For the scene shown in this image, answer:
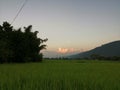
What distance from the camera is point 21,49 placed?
2742cm

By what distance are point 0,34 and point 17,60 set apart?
405cm

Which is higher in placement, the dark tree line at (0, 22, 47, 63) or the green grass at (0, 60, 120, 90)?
the dark tree line at (0, 22, 47, 63)

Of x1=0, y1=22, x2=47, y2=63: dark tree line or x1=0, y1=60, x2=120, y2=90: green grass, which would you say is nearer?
x1=0, y1=60, x2=120, y2=90: green grass

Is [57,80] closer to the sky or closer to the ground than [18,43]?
closer to the ground

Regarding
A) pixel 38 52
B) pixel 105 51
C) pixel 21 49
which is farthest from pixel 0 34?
pixel 105 51

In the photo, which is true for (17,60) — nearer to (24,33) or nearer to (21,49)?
(21,49)

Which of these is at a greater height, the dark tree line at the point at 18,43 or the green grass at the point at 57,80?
the dark tree line at the point at 18,43

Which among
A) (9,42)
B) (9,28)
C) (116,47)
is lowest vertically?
(9,42)

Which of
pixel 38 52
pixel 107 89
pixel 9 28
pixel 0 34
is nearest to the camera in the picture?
pixel 107 89

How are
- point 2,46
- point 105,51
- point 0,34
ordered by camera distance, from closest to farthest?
point 2,46 < point 0,34 < point 105,51

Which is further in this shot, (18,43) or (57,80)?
(18,43)

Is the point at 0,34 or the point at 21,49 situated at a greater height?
the point at 0,34

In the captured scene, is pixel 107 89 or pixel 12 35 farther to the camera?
pixel 12 35

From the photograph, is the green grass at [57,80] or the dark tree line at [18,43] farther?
the dark tree line at [18,43]
